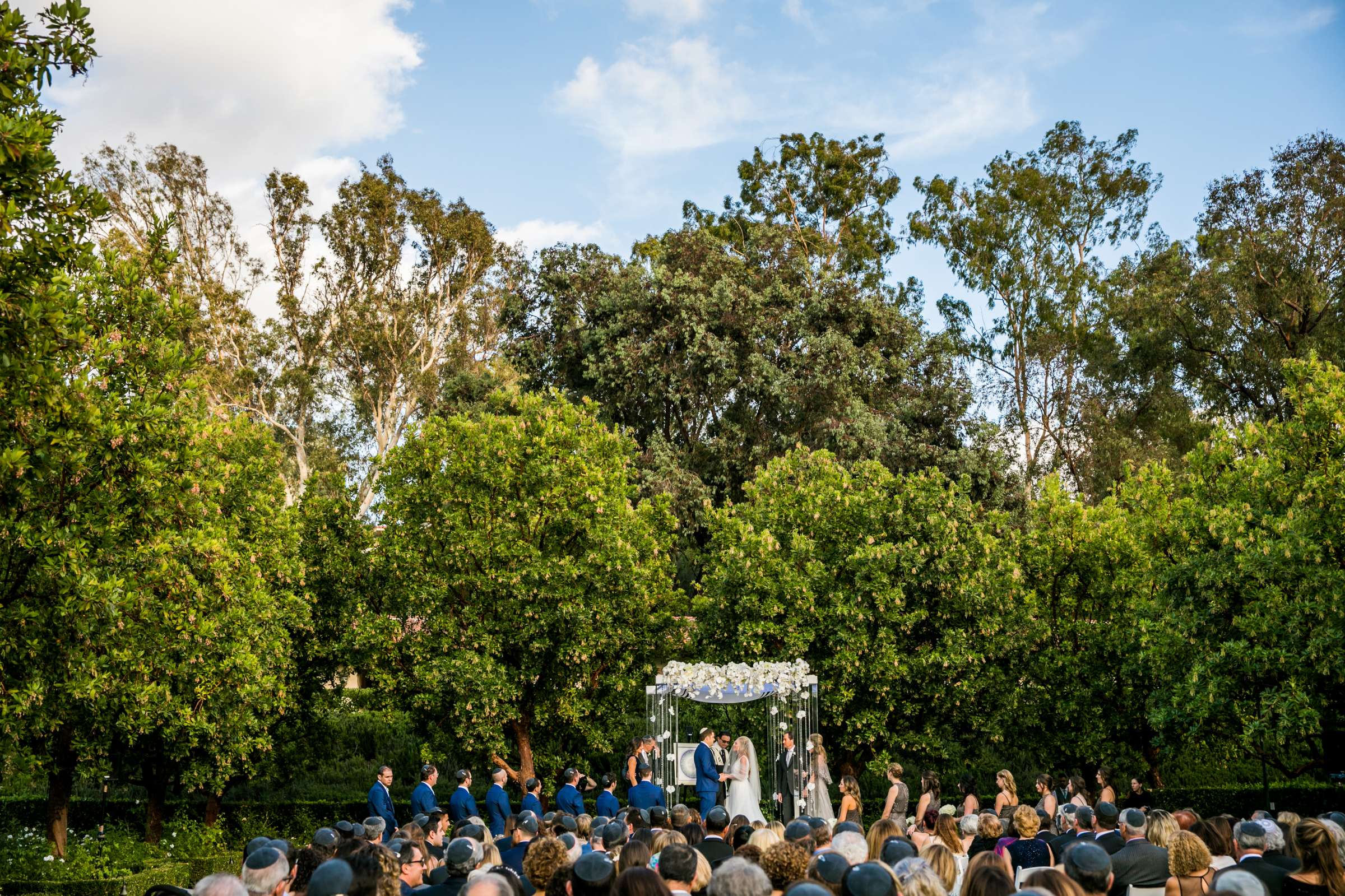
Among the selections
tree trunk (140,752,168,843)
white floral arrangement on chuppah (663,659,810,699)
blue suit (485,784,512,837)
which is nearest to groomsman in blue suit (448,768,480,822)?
blue suit (485,784,512,837)

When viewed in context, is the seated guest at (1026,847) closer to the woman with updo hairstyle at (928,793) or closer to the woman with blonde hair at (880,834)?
the woman with blonde hair at (880,834)

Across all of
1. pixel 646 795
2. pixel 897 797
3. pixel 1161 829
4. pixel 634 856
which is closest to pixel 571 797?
pixel 646 795

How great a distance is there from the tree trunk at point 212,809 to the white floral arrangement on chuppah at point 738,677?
1098 centimetres

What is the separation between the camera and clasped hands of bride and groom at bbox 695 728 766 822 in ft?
53.5

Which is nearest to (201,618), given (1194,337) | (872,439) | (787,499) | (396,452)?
(396,452)

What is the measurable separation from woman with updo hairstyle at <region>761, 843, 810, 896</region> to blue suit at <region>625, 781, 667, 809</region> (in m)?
8.52

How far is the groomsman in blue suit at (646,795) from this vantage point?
14.5 m

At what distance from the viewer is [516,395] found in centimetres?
2703

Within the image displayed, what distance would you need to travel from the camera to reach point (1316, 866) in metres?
6.64

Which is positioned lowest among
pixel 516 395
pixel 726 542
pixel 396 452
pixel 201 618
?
pixel 201 618

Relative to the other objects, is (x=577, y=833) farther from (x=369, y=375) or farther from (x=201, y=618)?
(x=369, y=375)

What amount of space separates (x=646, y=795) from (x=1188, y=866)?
8.80 meters

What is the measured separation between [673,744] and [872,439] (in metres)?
12.5

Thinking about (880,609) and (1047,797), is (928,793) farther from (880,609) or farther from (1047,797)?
(880,609)
